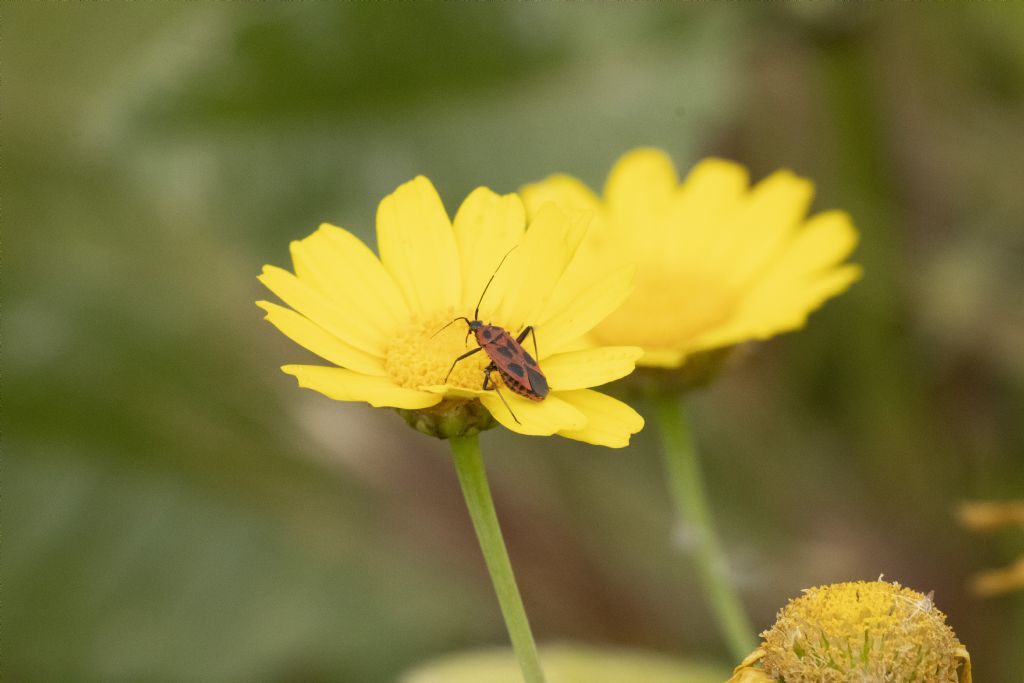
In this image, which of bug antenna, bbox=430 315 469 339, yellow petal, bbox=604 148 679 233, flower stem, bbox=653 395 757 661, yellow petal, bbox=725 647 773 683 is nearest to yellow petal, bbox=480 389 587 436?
bug antenna, bbox=430 315 469 339

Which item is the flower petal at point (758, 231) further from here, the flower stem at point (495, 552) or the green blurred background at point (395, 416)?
the green blurred background at point (395, 416)

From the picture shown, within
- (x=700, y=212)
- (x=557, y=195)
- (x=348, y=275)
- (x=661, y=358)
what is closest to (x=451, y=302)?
(x=348, y=275)

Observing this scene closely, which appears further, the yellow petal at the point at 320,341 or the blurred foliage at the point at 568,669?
the blurred foliage at the point at 568,669

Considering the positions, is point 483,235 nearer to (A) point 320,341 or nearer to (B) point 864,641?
(A) point 320,341

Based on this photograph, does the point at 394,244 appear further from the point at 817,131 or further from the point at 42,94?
the point at 42,94

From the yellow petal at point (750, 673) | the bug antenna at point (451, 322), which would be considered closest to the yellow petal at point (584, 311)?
the bug antenna at point (451, 322)

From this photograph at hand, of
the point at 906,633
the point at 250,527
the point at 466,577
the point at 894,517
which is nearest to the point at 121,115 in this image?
the point at 250,527
